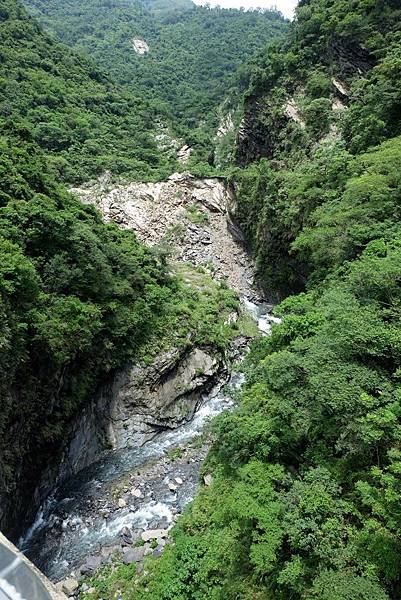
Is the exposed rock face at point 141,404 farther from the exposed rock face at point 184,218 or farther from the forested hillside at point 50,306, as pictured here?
the exposed rock face at point 184,218

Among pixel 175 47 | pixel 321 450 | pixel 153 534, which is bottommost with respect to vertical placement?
pixel 153 534

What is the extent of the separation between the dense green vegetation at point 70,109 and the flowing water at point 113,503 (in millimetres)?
28622

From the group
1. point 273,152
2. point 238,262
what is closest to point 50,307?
point 238,262

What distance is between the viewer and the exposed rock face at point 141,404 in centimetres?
1791

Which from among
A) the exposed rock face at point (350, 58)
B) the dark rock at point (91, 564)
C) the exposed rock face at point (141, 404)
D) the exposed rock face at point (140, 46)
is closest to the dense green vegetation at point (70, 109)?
the exposed rock face at point (350, 58)

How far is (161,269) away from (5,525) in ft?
59.1

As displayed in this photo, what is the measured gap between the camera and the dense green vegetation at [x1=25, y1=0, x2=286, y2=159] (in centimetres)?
7312

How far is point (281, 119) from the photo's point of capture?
39531 mm

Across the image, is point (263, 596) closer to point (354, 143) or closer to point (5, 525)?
point (5, 525)

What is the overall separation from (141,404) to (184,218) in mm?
26556

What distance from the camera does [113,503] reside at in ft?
50.0

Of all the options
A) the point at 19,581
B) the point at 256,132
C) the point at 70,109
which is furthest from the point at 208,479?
the point at 70,109

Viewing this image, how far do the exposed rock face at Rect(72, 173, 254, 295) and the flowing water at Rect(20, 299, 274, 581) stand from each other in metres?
20.4

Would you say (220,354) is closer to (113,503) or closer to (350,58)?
(113,503)
